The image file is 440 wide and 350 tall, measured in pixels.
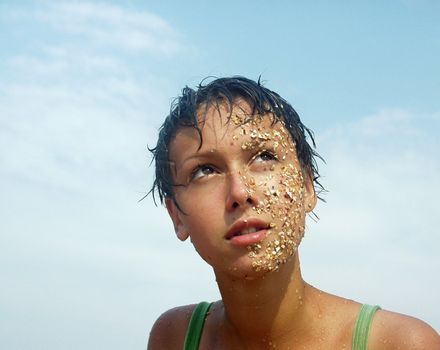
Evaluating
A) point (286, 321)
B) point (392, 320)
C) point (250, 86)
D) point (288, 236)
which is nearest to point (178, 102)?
point (250, 86)

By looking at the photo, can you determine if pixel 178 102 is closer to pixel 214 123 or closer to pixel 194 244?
pixel 214 123

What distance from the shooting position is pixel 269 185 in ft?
12.6

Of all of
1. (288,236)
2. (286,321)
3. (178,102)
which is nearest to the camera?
(288,236)

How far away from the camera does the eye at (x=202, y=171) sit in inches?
157

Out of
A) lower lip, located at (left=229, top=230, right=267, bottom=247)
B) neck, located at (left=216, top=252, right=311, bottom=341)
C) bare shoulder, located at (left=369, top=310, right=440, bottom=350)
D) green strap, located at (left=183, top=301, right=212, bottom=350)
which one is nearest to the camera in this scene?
lower lip, located at (left=229, top=230, right=267, bottom=247)

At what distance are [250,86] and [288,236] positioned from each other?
0.95 metres

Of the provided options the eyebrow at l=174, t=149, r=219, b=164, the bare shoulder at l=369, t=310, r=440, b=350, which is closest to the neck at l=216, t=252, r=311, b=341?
the bare shoulder at l=369, t=310, r=440, b=350

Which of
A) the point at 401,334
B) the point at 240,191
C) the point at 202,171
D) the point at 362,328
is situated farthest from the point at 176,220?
the point at 401,334

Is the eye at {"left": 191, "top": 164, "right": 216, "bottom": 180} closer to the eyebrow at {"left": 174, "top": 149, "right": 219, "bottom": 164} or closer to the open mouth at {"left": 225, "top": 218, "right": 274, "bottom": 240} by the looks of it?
the eyebrow at {"left": 174, "top": 149, "right": 219, "bottom": 164}

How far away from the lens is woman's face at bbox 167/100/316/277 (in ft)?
12.3

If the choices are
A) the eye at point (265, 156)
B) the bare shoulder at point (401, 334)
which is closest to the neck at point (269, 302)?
the bare shoulder at point (401, 334)

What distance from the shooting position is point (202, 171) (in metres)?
4.01

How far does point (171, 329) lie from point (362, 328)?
1308mm

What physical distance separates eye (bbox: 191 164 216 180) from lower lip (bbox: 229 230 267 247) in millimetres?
422
